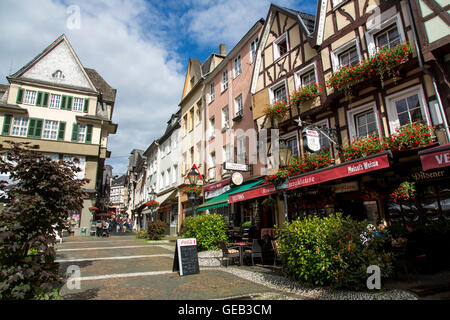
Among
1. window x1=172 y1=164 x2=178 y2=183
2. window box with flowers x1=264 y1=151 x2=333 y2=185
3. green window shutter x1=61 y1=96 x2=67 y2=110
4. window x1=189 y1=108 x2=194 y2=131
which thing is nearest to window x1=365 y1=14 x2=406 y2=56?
window box with flowers x1=264 y1=151 x2=333 y2=185

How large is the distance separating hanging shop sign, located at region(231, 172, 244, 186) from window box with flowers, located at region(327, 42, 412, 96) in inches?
272

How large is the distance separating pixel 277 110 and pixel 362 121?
393 cm

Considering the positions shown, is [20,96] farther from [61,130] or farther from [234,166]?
[234,166]

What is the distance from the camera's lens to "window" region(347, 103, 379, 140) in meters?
9.79

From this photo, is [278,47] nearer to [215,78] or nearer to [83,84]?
[215,78]

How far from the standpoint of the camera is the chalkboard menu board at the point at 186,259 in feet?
25.2

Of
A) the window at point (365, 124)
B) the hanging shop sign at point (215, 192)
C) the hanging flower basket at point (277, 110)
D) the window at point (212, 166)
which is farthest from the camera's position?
the window at point (212, 166)

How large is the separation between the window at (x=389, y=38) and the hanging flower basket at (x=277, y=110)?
14.2 ft

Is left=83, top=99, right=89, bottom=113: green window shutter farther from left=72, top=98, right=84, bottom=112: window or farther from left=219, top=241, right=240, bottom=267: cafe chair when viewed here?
left=219, top=241, right=240, bottom=267: cafe chair

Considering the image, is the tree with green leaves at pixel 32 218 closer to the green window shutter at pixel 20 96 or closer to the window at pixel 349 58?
the window at pixel 349 58

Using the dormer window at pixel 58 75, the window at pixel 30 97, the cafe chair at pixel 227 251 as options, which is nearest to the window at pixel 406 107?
the cafe chair at pixel 227 251

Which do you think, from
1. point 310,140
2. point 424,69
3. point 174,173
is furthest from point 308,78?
point 174,173

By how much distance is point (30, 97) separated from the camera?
27469 mm

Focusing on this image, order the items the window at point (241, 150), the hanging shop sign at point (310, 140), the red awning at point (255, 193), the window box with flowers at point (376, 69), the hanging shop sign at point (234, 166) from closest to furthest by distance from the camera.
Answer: the window box with flowers at point (376, 69), the hanging shop sign at point (310, 140), the red awning at point (255, 193), the hanging shop sign at point (234, 166), the window at point (241, 150)
